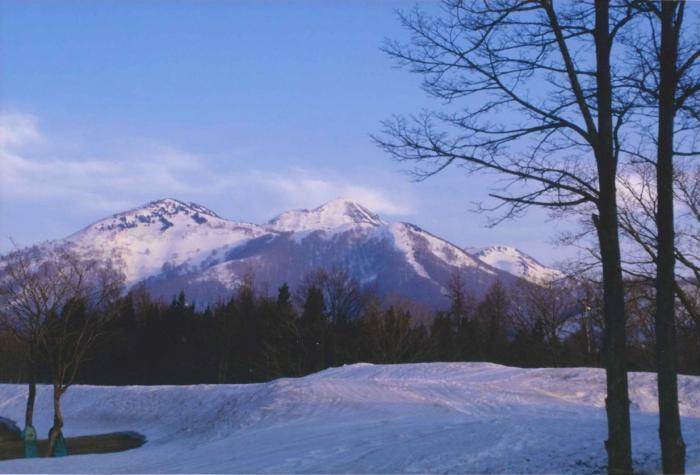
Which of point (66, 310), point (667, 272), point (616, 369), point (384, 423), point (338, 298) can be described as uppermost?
point (338, 298)

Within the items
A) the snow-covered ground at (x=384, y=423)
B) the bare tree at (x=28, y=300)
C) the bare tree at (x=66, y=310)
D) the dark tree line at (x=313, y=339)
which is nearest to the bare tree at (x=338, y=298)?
the dark tree line at (x=313, y=339)

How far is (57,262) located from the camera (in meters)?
25.4

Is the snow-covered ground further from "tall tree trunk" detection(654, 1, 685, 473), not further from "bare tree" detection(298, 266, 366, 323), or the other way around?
"bare tree" detection(298, 266, 366, 323)

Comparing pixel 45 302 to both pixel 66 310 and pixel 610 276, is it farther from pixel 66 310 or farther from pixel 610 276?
pixel 610 276

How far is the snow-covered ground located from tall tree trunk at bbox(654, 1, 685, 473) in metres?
1.98

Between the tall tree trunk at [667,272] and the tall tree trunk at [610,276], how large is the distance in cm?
56

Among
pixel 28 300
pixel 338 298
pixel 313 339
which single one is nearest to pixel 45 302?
pixel 28 300

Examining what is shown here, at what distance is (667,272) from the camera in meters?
8.89

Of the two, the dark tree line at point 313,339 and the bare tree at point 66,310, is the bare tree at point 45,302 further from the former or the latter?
the dark tree line at point 313,339

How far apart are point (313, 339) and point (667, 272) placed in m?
48.2

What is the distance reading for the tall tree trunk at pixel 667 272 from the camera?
8820mm

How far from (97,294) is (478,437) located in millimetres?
18036

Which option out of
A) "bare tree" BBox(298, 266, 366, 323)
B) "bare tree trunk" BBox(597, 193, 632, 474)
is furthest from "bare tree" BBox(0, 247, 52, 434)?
"bare tree" BBox(298, 266, 366, 323)

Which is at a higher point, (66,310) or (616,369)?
(66,310)
